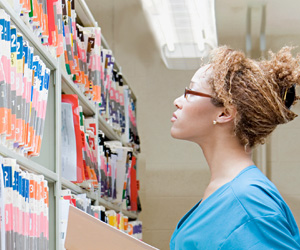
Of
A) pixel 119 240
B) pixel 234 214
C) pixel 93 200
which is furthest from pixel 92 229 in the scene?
pixel 93 200

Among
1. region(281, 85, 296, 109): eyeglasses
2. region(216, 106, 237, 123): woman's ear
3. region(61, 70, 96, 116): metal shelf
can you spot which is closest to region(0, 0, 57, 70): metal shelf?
region(61, 70, 96, 116): metal shelf

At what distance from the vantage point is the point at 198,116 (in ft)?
5.53

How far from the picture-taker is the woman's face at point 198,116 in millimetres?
1677

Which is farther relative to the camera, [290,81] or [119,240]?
[290,81]

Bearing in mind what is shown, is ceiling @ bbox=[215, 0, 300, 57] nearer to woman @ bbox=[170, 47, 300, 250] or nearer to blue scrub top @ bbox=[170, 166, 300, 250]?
woman @ bbox=[170, 47, 300, 250]

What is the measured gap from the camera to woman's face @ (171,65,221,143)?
1677 mm

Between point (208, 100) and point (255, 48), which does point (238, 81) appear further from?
point (255, 48)

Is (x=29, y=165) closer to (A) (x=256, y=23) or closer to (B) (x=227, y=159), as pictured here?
(B) (x=227, y=159)

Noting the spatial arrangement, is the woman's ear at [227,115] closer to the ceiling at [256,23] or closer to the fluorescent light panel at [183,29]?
the fluorescent light panel at [183,29]

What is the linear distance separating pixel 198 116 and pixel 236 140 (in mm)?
119

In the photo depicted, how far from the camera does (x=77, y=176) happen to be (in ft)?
9.55

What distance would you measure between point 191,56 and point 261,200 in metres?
5.28

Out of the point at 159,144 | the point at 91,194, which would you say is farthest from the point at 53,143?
the point at 159,144

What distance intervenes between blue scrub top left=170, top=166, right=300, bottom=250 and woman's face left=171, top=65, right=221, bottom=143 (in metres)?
0.22
